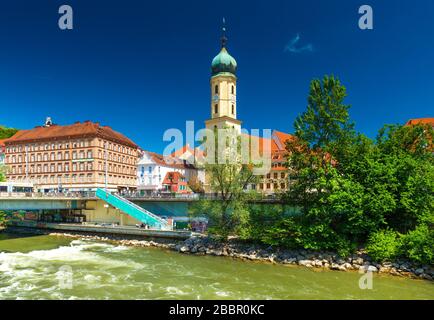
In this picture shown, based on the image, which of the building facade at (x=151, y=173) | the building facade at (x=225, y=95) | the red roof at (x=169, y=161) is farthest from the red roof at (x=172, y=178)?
the building facade at (x=225, y=95)

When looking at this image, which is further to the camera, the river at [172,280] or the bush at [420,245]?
the bush at [420,245]

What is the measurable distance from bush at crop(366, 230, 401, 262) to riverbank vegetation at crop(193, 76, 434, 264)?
0.07 metres

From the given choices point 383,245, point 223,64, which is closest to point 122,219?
point 383,245

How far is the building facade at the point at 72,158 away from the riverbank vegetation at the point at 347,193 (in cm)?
4025

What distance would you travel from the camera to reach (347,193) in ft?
92.2

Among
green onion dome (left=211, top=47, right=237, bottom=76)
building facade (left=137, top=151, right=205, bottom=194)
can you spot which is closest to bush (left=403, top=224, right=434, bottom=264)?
green onion dome (left=211, top=47, right=237, bottom=76)

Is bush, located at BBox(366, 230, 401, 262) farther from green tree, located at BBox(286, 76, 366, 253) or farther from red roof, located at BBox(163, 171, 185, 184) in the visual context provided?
red roof, located at BBox(163, 171, 185, 184)

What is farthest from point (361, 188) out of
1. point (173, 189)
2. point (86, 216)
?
point (173, 189)

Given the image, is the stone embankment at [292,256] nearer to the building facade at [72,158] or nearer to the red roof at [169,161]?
the building facade at [72,158]

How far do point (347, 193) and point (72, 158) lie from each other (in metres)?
56.4

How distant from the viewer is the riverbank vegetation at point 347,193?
1091 inches

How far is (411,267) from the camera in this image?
25203 millimetres

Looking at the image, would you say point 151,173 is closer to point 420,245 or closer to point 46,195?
point 46,195

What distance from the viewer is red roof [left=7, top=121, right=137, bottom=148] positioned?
6862 centimetres
